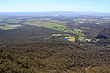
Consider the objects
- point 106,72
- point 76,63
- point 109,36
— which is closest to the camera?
point 106,72

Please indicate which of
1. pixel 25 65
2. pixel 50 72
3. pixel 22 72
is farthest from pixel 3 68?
pixel 50 72

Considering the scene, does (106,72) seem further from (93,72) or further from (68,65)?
(68,65)

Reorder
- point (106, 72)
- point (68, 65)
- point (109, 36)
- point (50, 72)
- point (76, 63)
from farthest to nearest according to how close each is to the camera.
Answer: point (109, 36) < point (76, 63) < point (68, 65) < point (106, 72) < point (50, 72)

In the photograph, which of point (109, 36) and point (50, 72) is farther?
point (109, 36)

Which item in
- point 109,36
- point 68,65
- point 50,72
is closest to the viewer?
point 50,72

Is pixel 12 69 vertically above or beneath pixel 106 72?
above

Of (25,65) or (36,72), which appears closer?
(36,72)

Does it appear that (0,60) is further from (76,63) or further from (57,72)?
(76,63)

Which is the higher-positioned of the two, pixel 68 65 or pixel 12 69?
pixel 12 69

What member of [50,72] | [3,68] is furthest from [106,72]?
[3,68]
